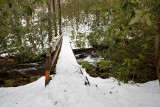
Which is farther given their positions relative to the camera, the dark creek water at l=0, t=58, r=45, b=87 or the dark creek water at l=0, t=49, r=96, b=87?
the dark creek water at l=0, t=58, r=45, b=87

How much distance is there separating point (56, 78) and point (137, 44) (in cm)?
264

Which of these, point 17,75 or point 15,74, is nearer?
point 17,75

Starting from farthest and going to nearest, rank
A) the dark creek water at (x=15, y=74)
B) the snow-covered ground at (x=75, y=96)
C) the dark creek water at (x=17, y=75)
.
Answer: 1. the dark creek water at (x=17, y=75)
2. the dark creek water at (x=15, y=74)
3. the snow-covered ground at (x=75, y=96)

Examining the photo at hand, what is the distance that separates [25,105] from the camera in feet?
7.30

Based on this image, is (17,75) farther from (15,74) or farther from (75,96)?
(75,96)

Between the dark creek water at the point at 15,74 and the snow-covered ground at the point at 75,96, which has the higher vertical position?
the snow-covered ground at the point at 75,96

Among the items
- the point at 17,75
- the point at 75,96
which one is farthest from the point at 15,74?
the point at 75,96

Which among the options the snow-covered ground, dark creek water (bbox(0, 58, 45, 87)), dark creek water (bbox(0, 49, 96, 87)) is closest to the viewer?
the snow-covered ground

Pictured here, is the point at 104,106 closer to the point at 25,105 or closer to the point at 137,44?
the point at 25,105

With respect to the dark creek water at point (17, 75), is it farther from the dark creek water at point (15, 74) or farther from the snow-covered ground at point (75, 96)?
the snow-covered ground at point (75, 96)

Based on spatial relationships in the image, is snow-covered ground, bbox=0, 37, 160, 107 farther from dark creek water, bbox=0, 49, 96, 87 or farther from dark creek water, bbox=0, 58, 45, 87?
dark creek water, bbox=0, 58, 45, 87

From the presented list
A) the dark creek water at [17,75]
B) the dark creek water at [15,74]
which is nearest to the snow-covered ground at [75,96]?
the dark creek water at [15,74]

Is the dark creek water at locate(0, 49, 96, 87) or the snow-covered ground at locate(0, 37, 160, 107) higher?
the snow-covered ground at locate(0, 37, 160, 107)

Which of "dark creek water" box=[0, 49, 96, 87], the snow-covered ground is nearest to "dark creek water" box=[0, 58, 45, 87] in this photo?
"dark creek water" box=[0, 49, 96, 87]
